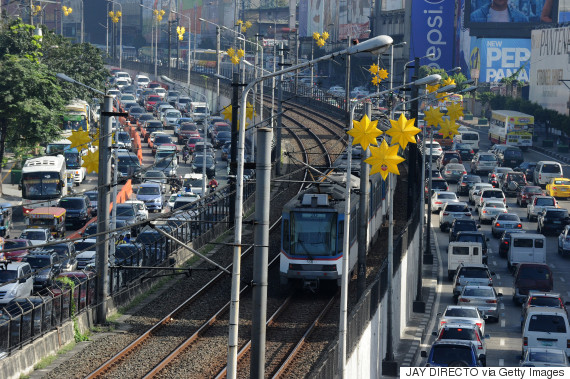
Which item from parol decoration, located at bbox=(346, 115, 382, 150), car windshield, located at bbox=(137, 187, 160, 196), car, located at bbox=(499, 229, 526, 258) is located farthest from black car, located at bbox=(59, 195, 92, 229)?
parol decoration, located at bbox=(346, 115, 382, 150)

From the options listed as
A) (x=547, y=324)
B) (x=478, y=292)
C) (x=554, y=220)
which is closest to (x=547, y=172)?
(x=554, y=220)

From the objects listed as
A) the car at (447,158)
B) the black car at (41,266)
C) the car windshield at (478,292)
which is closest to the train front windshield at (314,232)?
the car windshield at (478,292)

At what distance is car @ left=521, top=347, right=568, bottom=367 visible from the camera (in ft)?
99.9

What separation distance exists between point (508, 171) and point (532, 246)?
2721 centimetres

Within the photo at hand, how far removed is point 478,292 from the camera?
4194 cm

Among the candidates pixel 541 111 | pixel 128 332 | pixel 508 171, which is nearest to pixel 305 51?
pixel 541 111

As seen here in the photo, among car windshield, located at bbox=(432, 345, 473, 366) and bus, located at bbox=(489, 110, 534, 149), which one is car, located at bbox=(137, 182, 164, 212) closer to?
car windshield, located at bbox=(432, 345, 473, 366)

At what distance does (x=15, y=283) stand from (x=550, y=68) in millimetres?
82569

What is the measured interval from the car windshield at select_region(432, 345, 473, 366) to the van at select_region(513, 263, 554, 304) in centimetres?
1378

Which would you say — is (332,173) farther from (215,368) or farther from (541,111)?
(541,111)

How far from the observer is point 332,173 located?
137 feet

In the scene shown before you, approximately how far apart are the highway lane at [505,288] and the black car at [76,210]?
56.8 ft

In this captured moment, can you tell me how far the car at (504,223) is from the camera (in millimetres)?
57906

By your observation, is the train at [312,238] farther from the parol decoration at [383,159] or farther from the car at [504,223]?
the car at [504,223]
